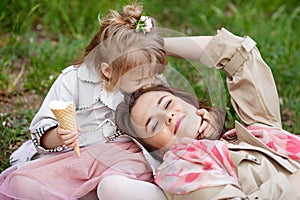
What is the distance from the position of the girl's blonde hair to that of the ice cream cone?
223 millimetres

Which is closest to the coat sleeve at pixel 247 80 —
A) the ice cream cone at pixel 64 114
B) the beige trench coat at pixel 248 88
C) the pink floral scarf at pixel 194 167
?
the beige trench coat at pixel 248 88

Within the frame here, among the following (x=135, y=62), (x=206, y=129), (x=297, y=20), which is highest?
(x=135, y=62)

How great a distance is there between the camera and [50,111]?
2271mm

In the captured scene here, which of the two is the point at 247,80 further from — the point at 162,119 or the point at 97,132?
the point at 97,132

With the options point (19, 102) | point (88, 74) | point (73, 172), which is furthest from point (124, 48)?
point (19, 102)

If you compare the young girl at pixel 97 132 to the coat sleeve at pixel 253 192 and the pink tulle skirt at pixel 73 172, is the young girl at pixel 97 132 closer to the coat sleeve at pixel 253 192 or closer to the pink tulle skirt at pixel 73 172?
the pink tulle skirt at pixel 73 172

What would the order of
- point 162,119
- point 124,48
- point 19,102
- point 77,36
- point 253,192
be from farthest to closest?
point 77,36 → point 19,102 → point 124,48 → point 162,119 → point 253,192

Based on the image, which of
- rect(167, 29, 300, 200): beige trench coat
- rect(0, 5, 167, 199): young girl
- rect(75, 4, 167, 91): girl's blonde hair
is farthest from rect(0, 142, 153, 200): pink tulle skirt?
rect(167, 29, 300, 200): beige trench coat

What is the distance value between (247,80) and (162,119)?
0.41 metres

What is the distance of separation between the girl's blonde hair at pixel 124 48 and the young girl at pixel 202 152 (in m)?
0.10

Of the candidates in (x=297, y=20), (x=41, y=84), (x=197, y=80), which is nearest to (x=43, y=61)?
(x=41, y=84)

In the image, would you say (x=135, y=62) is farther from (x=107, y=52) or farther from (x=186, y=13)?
(x=186, y=13)

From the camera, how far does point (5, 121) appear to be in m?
2.82

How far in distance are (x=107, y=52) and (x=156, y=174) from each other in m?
0.44
